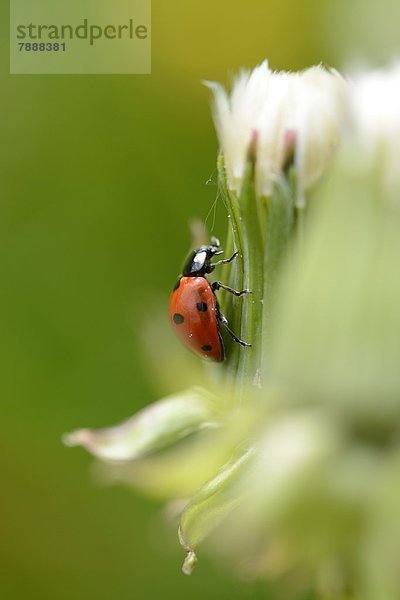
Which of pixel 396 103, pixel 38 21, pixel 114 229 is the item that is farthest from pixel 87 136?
pixel 396 103

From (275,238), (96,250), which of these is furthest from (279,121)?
(96,250)

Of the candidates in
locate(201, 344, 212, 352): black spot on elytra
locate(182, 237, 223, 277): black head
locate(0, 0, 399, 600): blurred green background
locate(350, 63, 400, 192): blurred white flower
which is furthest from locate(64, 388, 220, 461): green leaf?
locate(0, 0, 399, 600): blurred green background

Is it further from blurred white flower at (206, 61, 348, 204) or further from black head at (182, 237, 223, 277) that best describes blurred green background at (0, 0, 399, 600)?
blurred white flower at (206, 61, 348, 204)

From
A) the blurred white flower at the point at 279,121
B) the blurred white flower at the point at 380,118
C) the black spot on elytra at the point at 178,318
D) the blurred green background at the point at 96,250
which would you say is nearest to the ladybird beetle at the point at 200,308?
the black spot on elytra at the point at 178,318

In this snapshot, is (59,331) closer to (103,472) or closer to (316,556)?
(103,472)

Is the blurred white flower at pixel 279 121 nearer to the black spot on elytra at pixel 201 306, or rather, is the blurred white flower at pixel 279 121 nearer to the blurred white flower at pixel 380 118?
the blurred white flower at pixel 380 118

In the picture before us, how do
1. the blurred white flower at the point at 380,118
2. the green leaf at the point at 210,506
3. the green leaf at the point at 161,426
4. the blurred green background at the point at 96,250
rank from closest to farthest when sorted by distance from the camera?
the blurred white flower at the point at 380,118
the green leaf at the point at 210,506
the green leaf at the point at 161,426
the blurred green background at the point at 96,250

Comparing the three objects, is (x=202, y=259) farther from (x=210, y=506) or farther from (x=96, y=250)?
(x=96, y=250)

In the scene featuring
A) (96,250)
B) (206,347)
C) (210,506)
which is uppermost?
(96,250)
